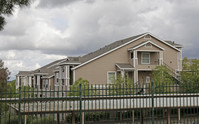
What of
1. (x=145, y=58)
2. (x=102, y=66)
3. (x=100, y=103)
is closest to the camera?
(x=100, y=103)

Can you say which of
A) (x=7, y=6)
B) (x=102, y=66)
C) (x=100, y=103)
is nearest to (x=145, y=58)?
(x=102, y=66)

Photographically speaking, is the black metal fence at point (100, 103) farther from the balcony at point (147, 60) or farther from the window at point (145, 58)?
the window at point (145, 58)

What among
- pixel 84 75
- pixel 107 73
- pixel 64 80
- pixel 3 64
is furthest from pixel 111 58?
pixel 3 64

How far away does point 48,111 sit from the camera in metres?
12.6

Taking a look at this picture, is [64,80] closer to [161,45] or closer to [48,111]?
[161,45]

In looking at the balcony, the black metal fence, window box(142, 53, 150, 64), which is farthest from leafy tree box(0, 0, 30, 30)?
window box(142, 53, 150, 64)

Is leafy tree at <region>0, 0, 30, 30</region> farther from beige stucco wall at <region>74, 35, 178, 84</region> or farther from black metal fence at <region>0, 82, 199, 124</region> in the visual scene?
beige stucco wall at <region>74, 35, 178, 84</region>

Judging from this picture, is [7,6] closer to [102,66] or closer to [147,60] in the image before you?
[102,66]

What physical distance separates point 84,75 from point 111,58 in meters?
4.09

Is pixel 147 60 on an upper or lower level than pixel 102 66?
upper

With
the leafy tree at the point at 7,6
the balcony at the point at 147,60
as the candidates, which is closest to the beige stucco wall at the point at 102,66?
the balcony at the point at 147,60

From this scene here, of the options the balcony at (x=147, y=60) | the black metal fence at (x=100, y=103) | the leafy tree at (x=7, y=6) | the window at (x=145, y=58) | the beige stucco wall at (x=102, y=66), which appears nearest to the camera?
the leafy tree at (x=7, y=6)

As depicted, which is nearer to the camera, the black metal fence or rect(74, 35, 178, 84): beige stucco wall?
the black metal fence

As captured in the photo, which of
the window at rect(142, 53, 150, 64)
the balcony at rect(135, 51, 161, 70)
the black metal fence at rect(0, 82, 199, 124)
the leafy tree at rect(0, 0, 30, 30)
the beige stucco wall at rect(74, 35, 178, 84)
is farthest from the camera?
the window at rect(142, 53, 150, 64)
